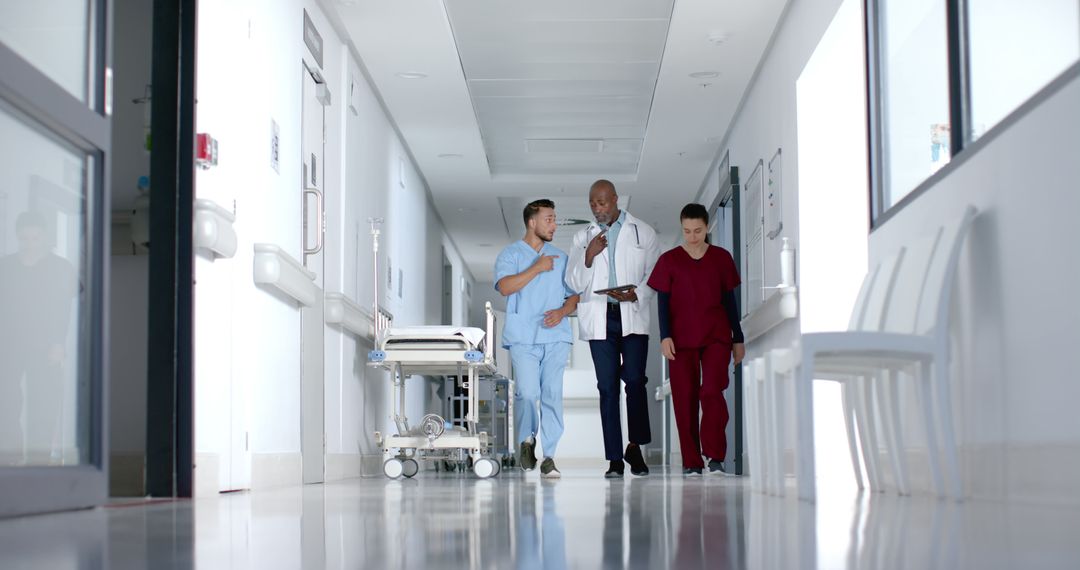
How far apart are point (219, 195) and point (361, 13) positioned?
8.36 feet

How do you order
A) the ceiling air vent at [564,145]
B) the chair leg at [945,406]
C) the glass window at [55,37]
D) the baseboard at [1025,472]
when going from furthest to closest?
the ceiling air vent at [564,145], the chair leg at [945,406], the glass window at [55,37], the baseboard at [1025,472]

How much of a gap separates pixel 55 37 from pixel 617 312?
345 centimetres

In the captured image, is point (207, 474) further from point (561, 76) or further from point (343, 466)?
point (561, 76)

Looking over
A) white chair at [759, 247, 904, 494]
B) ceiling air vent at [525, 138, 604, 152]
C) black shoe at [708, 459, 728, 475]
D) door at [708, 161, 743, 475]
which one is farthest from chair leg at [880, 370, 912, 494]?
ceiling air vent at [525, 138, 604, 152]

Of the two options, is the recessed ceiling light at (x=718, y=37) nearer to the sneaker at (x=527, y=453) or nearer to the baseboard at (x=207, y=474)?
the sneaker at (x=527, y=453)

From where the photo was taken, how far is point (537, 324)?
6.27 metres

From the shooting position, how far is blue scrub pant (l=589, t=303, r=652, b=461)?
20.0ft

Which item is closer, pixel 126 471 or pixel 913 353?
pixel 913 353

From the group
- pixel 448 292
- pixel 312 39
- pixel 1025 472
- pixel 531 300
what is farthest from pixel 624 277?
pixel 448 292

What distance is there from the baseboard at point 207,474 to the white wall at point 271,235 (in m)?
0.01

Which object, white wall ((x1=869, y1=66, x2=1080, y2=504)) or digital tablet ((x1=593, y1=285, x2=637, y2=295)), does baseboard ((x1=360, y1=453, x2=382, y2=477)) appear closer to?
digital tablet ((x1=593, y1=285, x2=637, y2=295))

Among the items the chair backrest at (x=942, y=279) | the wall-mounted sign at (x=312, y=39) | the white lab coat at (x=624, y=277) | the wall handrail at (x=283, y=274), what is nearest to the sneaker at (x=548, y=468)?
the white lab coat at (x=624, y=277)

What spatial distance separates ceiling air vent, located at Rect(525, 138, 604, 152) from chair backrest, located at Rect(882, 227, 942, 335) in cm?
646

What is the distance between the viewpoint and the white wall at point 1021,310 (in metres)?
2.73
